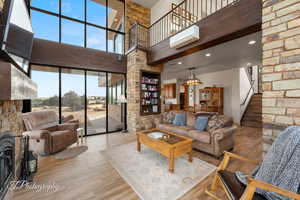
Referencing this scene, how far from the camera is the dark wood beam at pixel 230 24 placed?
2.15m

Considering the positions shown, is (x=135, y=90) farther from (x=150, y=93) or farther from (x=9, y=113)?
(x=9, y=113)

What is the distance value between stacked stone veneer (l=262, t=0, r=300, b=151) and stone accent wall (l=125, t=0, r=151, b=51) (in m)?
4.57

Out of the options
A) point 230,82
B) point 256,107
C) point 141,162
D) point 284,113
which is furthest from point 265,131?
point 256,107

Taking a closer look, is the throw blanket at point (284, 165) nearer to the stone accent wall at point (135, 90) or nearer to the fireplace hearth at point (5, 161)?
the fireplace hearth at point (5, 161)

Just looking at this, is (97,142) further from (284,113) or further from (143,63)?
(284,113)

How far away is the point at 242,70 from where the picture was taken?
6.14 m

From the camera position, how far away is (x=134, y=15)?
5.47 m

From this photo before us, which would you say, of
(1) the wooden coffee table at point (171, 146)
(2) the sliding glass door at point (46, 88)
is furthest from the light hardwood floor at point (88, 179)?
(2) the sliding glass door at point (46, 88)

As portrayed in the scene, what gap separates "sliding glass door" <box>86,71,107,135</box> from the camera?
4391 mm

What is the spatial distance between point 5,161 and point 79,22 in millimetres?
4552

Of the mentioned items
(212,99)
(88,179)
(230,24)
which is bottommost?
(88,179)

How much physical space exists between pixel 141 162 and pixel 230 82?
20.1 feet

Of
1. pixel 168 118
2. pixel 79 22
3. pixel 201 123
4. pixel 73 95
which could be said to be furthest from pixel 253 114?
pixel 79 22

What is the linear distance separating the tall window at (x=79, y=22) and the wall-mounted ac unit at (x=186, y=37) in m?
2.73
